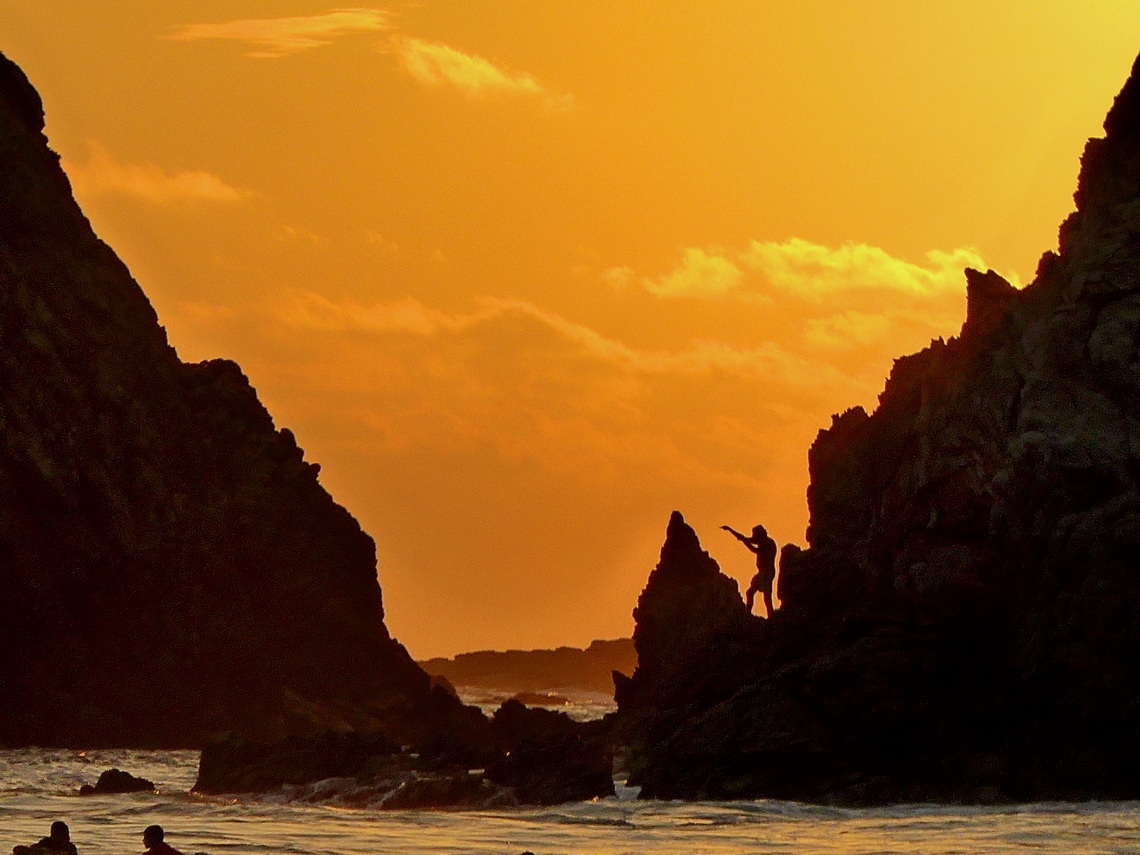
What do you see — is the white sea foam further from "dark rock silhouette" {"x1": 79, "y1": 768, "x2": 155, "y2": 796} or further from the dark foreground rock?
"dark rock silhouette" {"x1": 79, "y1": 768, "x2": 155, "y2": 796}

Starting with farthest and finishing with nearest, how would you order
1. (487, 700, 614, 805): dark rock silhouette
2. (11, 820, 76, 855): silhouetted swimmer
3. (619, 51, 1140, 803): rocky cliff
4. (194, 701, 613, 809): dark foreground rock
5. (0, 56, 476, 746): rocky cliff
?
(0, 56, 476, 746): rocky cliff
(194, 701, 613, 809): dark foreground rock
(487, 700, 614, 805): dark rock silhouette
(619, 51, 1140, 803): rocky cliff
(11, 820, 76, 855): silhouetted swimmer

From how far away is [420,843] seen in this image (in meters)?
33.8

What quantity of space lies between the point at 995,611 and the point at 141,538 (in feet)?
171

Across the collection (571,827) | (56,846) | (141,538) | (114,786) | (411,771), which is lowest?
(56,846)

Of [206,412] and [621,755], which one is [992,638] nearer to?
[621,755]

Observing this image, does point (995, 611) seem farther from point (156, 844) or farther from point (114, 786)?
point (114, 786)

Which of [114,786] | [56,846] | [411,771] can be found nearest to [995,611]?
[411,771]

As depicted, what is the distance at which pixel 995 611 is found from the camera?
4012 cm

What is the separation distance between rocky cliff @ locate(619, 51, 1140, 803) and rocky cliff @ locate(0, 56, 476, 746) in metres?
34.5

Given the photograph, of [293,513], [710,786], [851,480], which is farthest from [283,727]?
[710,786]

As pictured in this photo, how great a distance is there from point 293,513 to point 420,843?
6229 centimetres

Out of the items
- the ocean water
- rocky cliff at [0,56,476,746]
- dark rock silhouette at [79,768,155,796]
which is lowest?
the ocean water

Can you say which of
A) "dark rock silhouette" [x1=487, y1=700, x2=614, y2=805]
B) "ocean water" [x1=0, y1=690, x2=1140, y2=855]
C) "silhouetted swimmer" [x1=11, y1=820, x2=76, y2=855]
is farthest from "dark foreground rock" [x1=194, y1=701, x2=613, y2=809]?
"silhouetted swimmer" [x1=11, y1=820, x2=76, y2=855]

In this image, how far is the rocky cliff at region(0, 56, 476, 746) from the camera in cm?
7869
